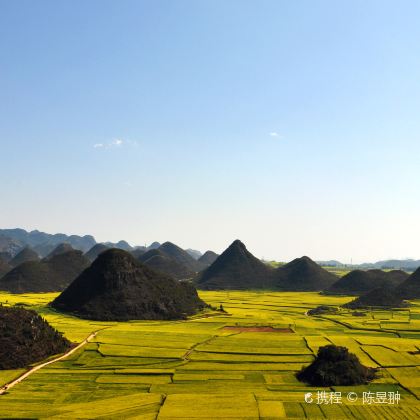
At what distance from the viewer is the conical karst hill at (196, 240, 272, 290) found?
157875mm

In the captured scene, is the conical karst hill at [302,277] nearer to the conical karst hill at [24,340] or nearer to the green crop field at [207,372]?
the green crop field at [207,372]

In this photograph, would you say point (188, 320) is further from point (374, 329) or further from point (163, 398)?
point (163, 398)

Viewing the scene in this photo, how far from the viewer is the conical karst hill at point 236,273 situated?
518 ft

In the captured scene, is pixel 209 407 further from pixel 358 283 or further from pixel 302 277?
pixel 302 277

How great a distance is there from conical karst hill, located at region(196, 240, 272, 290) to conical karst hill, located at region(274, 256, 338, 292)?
14.6 ft

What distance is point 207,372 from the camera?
44.6 meters

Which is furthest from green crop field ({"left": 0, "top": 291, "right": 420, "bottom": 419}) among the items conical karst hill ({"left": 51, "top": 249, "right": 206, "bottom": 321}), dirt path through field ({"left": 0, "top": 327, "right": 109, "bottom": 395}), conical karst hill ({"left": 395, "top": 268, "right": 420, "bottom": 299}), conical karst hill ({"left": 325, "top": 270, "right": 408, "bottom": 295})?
conical karst hill ({"left": 325, "top": 270, "right": 408, "bottom": 295})

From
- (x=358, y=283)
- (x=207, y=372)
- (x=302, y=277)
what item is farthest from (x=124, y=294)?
(x=302, y=277)

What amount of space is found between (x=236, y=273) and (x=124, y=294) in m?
82.9

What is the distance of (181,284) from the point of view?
101 metres

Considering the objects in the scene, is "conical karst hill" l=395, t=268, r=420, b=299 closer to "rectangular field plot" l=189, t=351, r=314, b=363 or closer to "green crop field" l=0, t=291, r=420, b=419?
"green crop field" l=0, t=291, r=420, b=419

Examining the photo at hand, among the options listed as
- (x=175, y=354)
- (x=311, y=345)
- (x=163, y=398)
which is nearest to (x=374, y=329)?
(x=311, y=345)

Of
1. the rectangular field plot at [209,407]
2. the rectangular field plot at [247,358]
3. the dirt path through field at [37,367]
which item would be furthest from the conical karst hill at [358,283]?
the rectangular field plot at [209,407]

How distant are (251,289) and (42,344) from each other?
10582 centimetres
